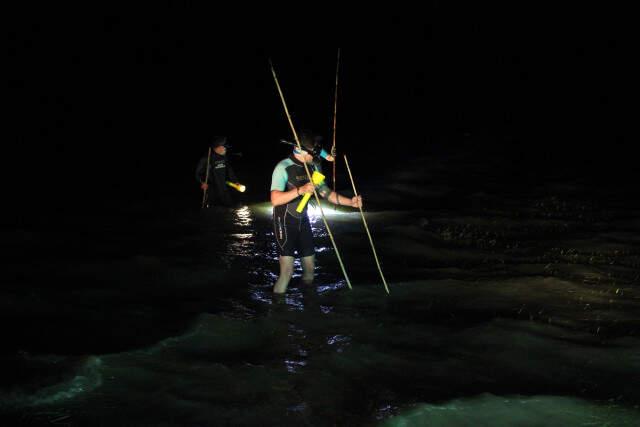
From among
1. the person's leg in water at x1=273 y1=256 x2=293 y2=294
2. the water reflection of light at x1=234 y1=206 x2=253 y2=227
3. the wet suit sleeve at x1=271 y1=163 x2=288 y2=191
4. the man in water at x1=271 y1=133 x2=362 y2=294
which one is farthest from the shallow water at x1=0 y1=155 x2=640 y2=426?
the wet suit sleeve at x1=271 y1=163 x2=288 y2=191

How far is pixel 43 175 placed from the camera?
2420 cm

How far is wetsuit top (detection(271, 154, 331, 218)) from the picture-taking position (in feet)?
26.1

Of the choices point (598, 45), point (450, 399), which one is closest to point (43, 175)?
point (450, 399)

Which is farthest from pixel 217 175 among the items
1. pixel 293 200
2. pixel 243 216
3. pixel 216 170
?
pixel 293 200

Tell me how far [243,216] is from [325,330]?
302 inches

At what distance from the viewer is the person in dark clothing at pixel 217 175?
14930mm

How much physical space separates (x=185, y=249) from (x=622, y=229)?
8589 mm

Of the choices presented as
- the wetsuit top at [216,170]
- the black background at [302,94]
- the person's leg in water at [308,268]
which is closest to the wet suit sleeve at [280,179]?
the person's leg in water at [308,268]

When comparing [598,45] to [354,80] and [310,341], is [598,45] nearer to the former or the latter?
[354,80]

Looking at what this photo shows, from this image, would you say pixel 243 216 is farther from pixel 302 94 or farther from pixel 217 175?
pixel 302 94

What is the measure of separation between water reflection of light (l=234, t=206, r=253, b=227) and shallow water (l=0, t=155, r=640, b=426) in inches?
30.5

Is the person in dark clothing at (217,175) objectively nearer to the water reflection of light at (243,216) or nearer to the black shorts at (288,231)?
the water reflection of light at (243,216)

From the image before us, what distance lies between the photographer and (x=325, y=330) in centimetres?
766

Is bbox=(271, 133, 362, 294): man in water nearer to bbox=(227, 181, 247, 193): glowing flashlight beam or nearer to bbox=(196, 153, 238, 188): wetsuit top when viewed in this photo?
bbox=(227, 181, 247, 193): glowing flashlight beam
